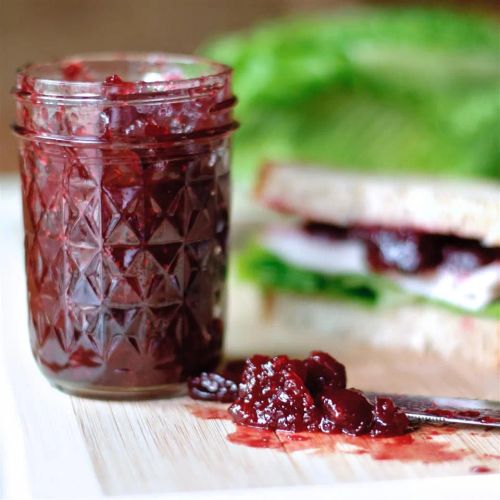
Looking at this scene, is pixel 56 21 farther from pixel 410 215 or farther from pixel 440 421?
pixel 440 421

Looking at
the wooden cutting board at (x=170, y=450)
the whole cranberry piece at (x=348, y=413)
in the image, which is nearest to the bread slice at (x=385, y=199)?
the wooden cutting board at (x=170, y=450)

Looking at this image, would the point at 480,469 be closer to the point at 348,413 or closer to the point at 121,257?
the point at 348,413

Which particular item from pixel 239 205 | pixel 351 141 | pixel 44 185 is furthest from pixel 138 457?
pixel 351 141

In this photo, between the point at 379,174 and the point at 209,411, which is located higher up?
the point at 379,174

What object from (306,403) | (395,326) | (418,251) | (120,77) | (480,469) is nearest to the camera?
(480,469)

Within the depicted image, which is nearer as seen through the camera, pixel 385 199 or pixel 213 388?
pixel 213 388

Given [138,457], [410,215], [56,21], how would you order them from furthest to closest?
[56,21], [410,215], [138,457]

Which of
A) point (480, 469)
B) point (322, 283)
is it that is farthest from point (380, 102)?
point (480, 469)
